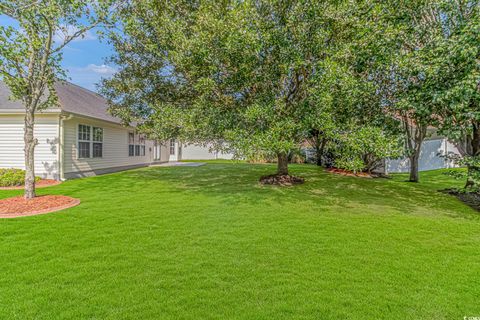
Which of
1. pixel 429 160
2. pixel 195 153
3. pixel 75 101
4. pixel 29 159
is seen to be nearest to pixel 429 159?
pixel 429 160

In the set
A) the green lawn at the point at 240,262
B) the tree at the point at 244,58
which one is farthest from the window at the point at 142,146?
the green lawn at the point at 240,262

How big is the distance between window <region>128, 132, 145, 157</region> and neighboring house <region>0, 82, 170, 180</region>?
6.92 feet

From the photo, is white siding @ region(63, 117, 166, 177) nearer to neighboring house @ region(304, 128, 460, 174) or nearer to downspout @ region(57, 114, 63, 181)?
downspout @ region(57, 114, 63, 181)

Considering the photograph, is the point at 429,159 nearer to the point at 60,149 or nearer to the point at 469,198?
the point at 469,198

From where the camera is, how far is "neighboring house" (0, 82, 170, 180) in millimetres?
11531

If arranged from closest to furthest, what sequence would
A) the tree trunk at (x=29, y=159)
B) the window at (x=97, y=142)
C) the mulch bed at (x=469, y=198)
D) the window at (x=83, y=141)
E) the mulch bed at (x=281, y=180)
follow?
the tree trunk at (x=29, y=159) → the mulch bed at (x=469, y=198) → the mulch bed at (x=281, y=180) → the window at (x=83, y=141) → the window at (x=97, y=142)

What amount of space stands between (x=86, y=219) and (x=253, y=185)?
6.47 m

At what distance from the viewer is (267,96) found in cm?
855

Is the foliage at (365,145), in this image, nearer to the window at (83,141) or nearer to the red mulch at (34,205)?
the red mulch at (34,205)

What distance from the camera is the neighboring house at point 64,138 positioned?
37.8 feet

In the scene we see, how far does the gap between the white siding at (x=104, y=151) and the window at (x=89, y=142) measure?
210 millimetres

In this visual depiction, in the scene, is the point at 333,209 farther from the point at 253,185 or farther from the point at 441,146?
the point at 441,146

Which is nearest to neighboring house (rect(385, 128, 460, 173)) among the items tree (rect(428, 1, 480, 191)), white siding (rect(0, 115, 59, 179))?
tree (rect(428, 1, 480, 191))

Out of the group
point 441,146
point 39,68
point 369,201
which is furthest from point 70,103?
point 441,146
